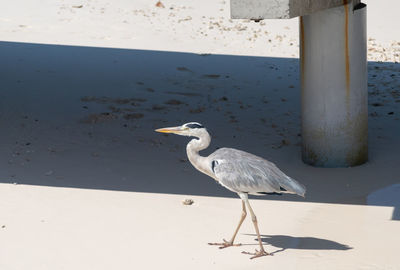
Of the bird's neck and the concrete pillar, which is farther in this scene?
the concrete pillar

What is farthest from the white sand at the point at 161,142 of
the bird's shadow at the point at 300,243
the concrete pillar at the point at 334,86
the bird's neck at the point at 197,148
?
the bird's neck at the point at 197,148

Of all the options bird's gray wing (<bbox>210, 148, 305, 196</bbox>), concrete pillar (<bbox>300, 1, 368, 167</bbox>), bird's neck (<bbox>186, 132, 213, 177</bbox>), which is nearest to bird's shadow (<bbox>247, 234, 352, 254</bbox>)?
bird's gray wing (<bbox>210, 148, 305, 196</bbox>)

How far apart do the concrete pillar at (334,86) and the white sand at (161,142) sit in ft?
0.90

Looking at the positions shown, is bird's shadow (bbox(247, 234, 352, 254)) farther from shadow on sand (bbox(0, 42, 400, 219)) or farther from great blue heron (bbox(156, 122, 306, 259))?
great blue heron (bbox(156, 122, 306, 259))

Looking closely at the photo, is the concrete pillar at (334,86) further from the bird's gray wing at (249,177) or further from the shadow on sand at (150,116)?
the bird's gray wing at (249,177)

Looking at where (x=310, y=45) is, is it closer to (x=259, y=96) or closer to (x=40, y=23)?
(x=259, y=96)

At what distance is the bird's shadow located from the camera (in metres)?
7.89

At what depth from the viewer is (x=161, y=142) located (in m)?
11.4

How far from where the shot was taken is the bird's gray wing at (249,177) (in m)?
7.60

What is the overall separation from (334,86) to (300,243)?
2.72m

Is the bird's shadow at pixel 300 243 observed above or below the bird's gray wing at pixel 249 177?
below

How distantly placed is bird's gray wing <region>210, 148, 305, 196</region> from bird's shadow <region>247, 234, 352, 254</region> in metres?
0.60

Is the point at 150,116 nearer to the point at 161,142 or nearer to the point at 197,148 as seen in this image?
the point at 161,142

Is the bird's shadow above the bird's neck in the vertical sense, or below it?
below
